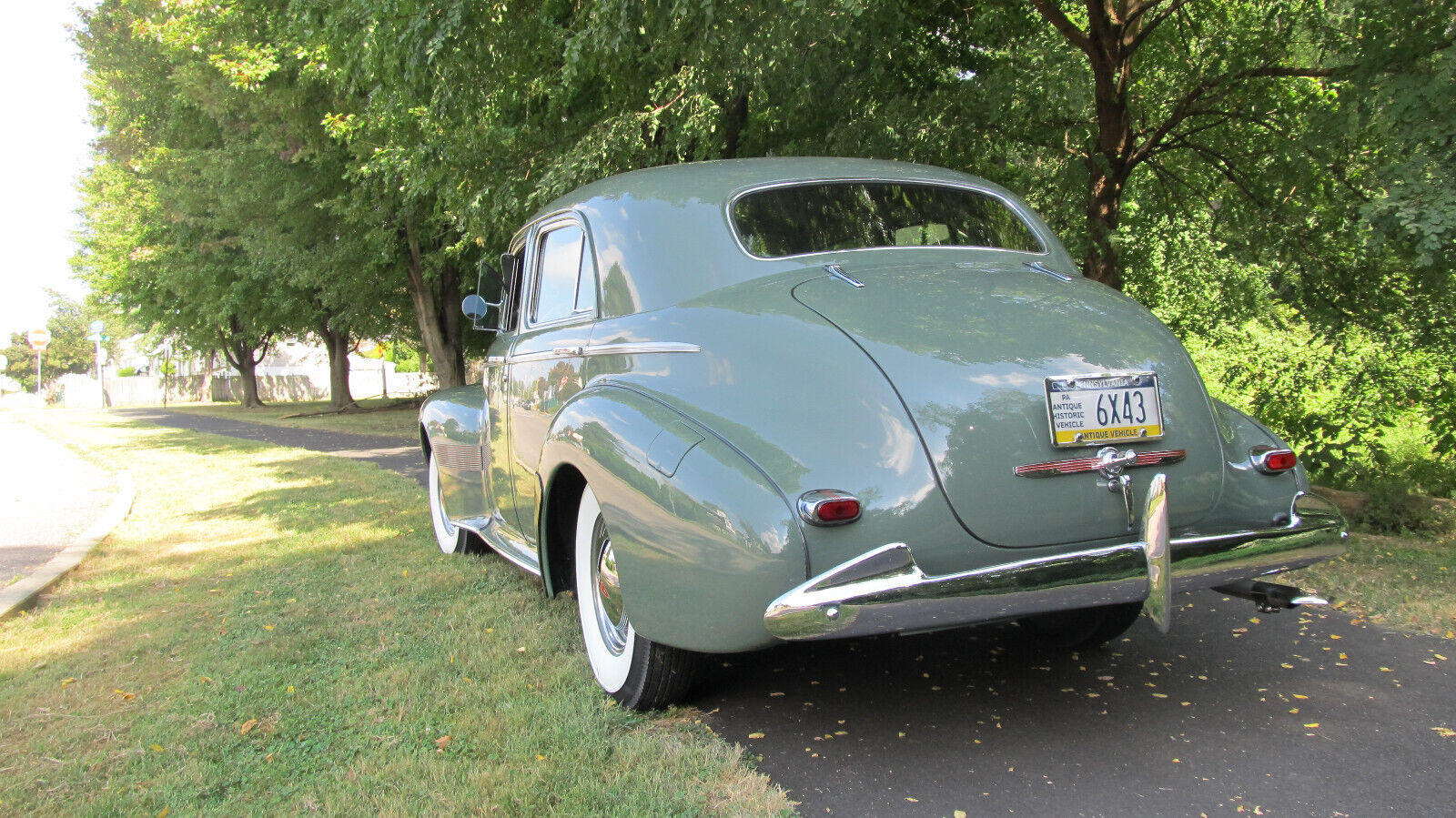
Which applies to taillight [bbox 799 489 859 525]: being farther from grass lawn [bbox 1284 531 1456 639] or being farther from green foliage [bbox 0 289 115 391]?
green foliage [bbox 0 289 115 391]

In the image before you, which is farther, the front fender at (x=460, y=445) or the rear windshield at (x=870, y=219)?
the front fender at (x=460, y=445)

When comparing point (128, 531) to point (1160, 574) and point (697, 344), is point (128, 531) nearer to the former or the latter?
point (697, 344)

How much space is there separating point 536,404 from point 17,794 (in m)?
2.13

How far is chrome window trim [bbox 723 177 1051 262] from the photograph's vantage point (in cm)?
344

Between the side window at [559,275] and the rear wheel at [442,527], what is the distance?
1.88 m

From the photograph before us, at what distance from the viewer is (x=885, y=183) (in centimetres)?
380

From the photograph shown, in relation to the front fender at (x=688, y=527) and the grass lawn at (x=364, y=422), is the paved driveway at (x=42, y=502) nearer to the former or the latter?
the front fender at (x=688, y=527)

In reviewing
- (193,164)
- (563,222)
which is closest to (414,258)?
(193,164)

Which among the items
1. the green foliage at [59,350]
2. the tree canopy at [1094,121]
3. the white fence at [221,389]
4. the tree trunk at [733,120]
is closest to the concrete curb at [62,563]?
the tree canopy at [1094,121]

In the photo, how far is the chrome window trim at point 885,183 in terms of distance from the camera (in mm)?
3443

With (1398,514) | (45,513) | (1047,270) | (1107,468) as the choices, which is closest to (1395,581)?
(1398,514)

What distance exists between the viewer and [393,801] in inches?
104

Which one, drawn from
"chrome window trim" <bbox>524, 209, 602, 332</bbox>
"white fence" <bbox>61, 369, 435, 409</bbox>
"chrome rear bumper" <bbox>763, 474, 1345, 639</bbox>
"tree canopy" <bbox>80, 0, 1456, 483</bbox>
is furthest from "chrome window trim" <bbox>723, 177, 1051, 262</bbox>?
"white fence" <bbox>61, 369, 435, 409</bbox>

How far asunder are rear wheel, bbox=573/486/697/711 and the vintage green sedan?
0.04 ft
